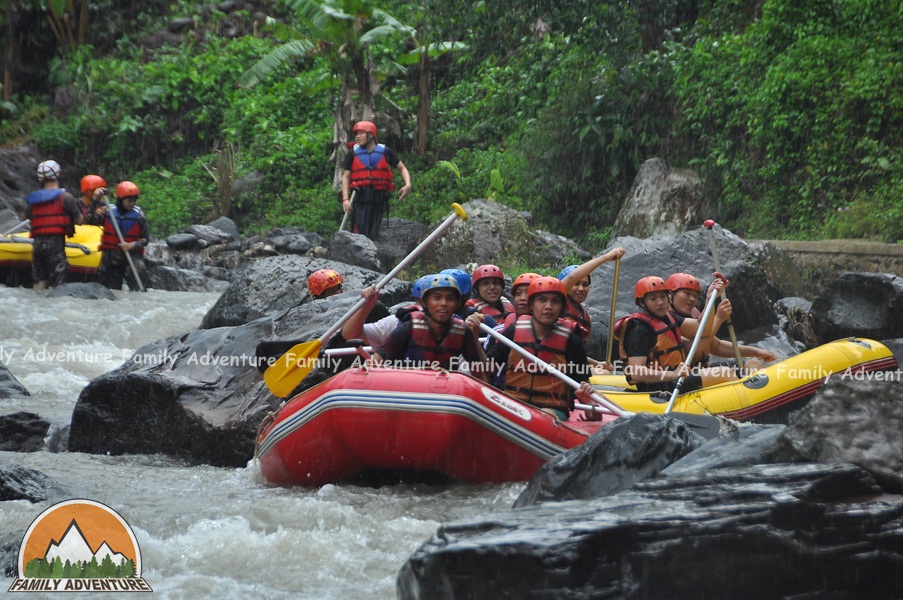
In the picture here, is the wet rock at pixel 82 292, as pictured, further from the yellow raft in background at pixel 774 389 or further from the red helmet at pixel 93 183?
the yellow raft in background at pixel 774 389

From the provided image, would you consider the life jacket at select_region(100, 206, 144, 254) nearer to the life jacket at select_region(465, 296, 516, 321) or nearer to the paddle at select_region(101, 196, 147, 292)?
the paddle at select_region(101, 196, 147, 292)

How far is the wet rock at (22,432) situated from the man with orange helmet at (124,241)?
6.13m

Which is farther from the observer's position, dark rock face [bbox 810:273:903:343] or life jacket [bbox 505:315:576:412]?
dark rock face [bbox 810:273:903:343]

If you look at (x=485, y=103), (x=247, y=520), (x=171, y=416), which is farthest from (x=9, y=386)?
(x=485, y=103)

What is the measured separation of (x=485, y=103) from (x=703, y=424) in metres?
15.4

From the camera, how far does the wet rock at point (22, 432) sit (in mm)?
7617

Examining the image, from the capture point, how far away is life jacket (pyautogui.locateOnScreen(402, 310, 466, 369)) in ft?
21.1

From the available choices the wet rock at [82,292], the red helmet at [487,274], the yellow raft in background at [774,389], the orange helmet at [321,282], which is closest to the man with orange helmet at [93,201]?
the wet rock at [82,292]

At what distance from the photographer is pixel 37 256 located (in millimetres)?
13242

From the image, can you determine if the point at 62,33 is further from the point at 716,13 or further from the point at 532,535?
the point at 532,535

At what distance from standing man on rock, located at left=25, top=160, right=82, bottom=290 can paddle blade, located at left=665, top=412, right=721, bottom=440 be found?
9300mm

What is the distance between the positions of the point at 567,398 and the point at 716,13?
38.4 ft

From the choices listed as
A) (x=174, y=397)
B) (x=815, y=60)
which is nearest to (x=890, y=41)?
(x=815, y=60)

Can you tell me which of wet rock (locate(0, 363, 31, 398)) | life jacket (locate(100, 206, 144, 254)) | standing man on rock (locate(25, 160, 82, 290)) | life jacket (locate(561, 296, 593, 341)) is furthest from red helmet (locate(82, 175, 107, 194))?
life jacket (locate(561, 296, 593, 341))
